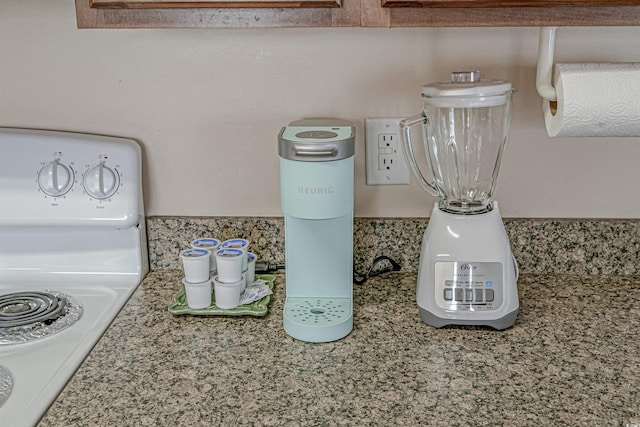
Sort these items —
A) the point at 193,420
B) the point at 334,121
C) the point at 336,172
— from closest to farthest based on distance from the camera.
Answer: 1. the point at 193,420
2. the point at 336,172
3. the point at 334,121

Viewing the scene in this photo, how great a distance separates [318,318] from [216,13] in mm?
478

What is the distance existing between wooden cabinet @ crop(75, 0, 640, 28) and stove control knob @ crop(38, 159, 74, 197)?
1.21 ft

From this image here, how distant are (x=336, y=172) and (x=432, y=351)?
303mm

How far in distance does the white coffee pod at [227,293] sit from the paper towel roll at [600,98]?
0.58m

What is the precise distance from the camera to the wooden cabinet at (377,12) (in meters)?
0.94

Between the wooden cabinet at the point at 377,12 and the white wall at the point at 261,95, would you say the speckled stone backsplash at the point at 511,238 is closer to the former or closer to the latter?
the white wall at the point at 261,95

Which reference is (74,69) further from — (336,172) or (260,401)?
(260,401)

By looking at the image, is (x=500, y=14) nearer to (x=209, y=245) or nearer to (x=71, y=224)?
(x=209, y=245)

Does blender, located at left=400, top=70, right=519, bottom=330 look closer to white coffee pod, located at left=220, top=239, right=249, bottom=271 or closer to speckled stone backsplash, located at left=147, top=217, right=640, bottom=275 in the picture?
speckled stone backsplash, located at left=147, top=217, right=640, bottom=275

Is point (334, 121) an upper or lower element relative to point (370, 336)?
upper

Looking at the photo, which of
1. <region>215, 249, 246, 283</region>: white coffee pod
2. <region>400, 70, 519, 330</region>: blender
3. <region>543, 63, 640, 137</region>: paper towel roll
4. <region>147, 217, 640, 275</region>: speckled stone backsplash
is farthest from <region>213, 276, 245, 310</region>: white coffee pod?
<region>543, 63, 640, 137</region>: paper towel roll

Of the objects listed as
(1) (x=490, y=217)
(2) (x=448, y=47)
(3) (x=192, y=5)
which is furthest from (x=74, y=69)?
(1) (x=490, y=217)

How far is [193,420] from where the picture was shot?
90 cm

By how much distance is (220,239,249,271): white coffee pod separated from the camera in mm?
1207
